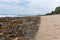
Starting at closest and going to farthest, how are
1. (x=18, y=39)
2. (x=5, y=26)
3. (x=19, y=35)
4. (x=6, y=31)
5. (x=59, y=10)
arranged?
(x=18, y=39) < (x=19, y=35) < (x=6, y=31) < (x=5, y=26) < (x=59, y=10)

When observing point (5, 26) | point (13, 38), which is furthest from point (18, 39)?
point (5, 26)

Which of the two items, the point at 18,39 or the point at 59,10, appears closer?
the point at 18,39

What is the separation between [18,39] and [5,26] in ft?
11.4

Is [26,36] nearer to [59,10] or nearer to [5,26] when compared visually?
[5,26]

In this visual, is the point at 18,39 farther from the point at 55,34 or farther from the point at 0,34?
the point at 55,34

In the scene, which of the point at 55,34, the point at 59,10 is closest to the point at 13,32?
the point at 55,34

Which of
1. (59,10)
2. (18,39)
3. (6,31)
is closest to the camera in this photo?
(18,39)

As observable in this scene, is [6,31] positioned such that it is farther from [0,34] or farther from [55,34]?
[55,34]

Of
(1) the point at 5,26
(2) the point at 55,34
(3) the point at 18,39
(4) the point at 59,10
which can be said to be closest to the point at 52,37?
(2) the point at 55,34

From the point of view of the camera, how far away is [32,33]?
12469 millimetres

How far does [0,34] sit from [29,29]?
2.13 m

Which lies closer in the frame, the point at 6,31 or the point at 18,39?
the point at 18,39

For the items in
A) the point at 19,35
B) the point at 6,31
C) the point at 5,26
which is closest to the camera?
the point at 19,35

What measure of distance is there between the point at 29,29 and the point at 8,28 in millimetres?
1364
